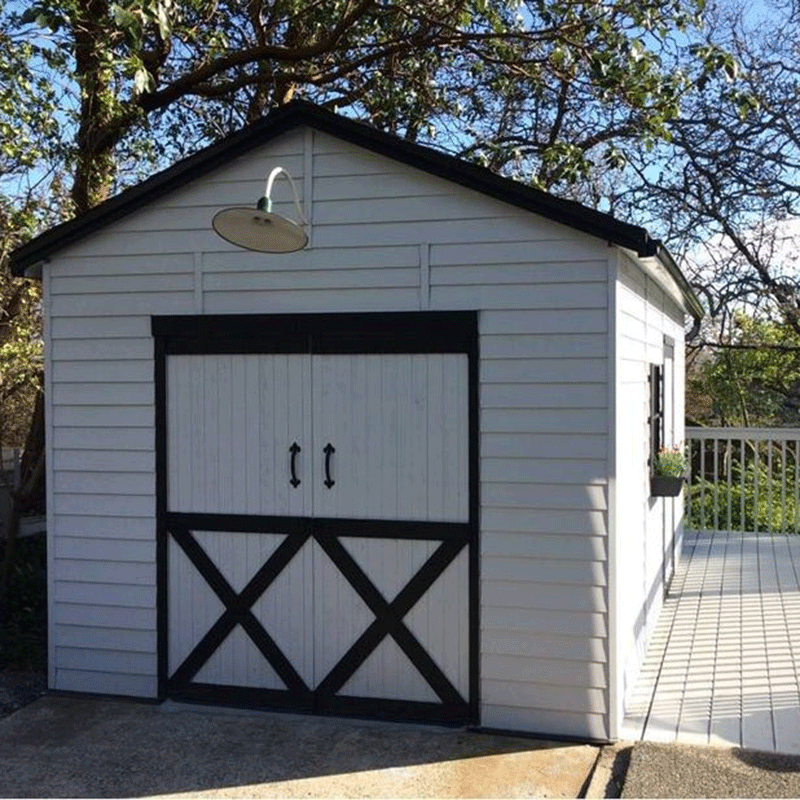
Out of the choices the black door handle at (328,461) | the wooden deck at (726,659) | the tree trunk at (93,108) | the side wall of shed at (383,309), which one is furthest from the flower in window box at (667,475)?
the tree trunk at (93,108)

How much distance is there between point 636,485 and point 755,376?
10706 mm

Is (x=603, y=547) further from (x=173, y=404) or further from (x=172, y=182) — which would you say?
(x=172, y=182)

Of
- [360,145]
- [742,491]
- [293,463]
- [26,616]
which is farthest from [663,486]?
[26,616]

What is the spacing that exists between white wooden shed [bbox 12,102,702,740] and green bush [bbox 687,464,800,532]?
16.3ft

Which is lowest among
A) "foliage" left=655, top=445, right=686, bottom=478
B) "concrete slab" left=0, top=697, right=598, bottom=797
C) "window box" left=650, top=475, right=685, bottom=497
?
"concrete slab" left=0, top=697, right=598, bottom=797

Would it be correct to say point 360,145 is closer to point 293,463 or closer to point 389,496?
point 293,463

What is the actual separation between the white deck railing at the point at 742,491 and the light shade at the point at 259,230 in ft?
19.7

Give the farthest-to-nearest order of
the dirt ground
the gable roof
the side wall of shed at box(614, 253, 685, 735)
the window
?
the window, the dirt ground, the side wall of shed at box(614, 253, 685, 735), the gable roof

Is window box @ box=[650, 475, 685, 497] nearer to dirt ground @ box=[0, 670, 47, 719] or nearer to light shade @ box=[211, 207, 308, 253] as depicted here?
light shade @ box=[211, 207, 308, 253]

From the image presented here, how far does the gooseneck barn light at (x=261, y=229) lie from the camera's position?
4.16 m

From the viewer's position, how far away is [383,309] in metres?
4.80

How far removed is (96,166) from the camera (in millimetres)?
7598

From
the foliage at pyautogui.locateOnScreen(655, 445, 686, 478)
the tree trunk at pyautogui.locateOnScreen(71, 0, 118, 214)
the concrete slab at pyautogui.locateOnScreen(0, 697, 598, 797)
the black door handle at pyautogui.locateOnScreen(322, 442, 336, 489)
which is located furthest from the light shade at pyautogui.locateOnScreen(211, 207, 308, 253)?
the foliage at pyautogui.locateOnScreen(655, 445, 686, 478)

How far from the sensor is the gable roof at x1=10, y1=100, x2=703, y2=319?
14.5 ft
